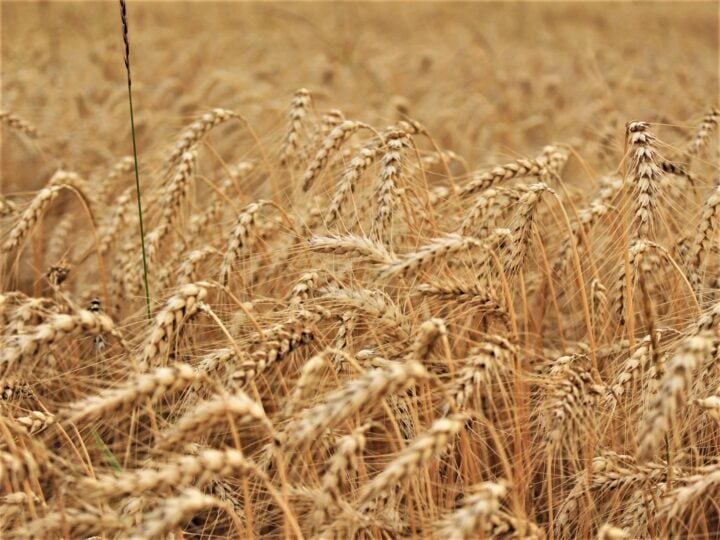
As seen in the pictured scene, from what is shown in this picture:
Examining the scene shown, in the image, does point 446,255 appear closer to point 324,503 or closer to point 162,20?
point 324,503

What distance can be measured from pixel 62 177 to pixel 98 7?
9015mm

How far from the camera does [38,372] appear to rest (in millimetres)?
2820

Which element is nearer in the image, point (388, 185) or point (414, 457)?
point (414, 457)

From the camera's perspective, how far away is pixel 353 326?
207 cm

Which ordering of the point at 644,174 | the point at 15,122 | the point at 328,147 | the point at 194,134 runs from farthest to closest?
the point at 15,122 → the point at 194,134 → the point at 328,147 → the point at 644,174

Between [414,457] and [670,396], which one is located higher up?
[670,396]

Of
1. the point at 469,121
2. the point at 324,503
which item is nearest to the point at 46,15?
the point at 469,121

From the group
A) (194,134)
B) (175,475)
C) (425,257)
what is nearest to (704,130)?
(425,257)

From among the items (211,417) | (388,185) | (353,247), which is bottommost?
(211,417)

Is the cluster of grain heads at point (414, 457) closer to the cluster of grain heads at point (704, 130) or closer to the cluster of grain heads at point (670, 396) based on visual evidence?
the cluster of grain heads at point (670, 396)

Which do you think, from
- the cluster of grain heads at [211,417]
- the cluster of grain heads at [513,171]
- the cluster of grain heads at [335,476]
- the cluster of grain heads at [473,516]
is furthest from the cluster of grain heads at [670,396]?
the cluster of grain heads at [513,171]

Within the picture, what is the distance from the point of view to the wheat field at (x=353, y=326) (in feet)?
5.41

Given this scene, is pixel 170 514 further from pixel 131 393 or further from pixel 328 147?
pixel 328 147

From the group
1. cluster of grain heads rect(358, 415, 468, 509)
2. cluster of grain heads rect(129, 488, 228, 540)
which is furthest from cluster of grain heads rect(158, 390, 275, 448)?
cluster of grain heads rect(358, 415, 468, 509)
